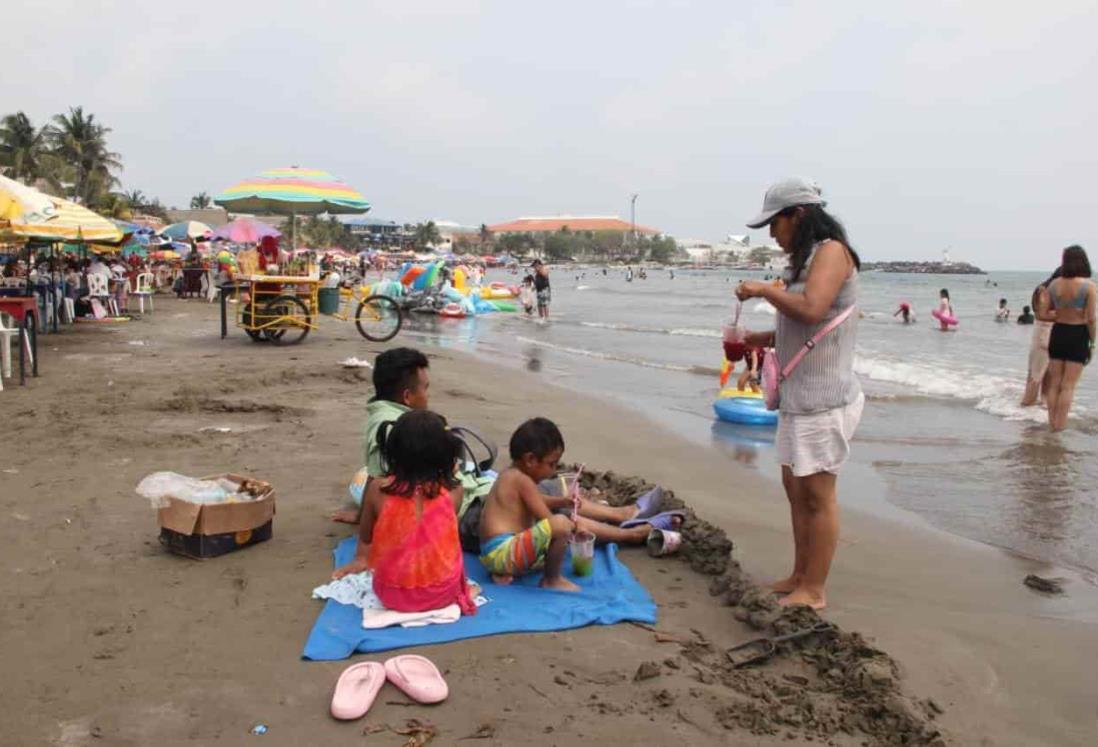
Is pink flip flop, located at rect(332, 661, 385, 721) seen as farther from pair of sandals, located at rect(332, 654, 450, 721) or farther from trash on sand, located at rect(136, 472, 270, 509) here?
trash on sand, located at rect(136, 472, 270, 509)

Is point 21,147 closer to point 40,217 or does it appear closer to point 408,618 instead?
point 40,217

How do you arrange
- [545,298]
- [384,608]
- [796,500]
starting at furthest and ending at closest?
1. [545,298]
2. [796,500]
3. [384,608]

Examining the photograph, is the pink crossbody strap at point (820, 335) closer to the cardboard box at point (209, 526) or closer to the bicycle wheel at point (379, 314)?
the cardboard box at point (209, 526)

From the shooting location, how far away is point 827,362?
3516mm

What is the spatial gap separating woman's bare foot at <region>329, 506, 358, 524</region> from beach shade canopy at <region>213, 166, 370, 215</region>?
8.91 meters

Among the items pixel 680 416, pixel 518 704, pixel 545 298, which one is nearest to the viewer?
pixel 518 704

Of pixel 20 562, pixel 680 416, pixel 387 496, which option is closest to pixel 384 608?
pixel 387 496

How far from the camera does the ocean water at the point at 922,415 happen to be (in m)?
5.64

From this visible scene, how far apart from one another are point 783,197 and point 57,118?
58.4 meters

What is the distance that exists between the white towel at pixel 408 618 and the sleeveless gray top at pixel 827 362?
168cm

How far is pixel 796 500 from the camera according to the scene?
372cm

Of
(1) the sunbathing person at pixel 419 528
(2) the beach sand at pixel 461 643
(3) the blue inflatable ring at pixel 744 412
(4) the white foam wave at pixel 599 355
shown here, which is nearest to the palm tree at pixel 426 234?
(4) the white foam wave at pixel 599 355

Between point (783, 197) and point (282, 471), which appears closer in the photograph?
point (783, 197)

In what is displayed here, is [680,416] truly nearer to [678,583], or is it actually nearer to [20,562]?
[678,583]
